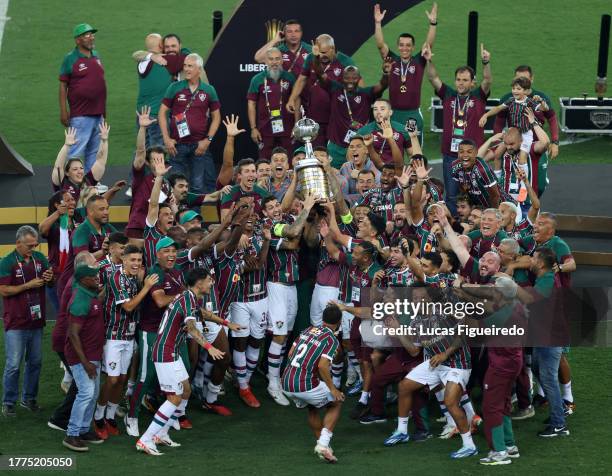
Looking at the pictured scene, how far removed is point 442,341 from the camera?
1119cm

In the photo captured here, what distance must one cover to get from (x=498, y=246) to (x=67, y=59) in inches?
251

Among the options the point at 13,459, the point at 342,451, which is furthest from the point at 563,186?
the point at 13,459

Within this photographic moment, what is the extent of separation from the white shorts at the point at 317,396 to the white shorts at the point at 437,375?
735mm

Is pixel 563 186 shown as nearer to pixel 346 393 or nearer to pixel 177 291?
pixel 346 393

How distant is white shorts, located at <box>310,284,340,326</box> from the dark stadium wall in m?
4.44

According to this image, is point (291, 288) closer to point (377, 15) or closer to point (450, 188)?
point (450, 188)

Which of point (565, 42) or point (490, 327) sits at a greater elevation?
point (565, 42)

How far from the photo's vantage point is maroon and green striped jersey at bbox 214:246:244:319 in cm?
1224

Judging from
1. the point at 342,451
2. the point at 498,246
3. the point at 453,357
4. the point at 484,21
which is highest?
the point at 484,21

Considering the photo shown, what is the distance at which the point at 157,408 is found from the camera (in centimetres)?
1222

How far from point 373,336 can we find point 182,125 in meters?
4.36

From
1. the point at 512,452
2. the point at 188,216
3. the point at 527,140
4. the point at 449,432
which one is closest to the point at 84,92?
the point at 188,216

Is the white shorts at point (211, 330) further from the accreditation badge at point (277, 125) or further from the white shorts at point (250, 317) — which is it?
the accreditation badge at point (277, 125)

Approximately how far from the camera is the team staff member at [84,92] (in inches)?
617
